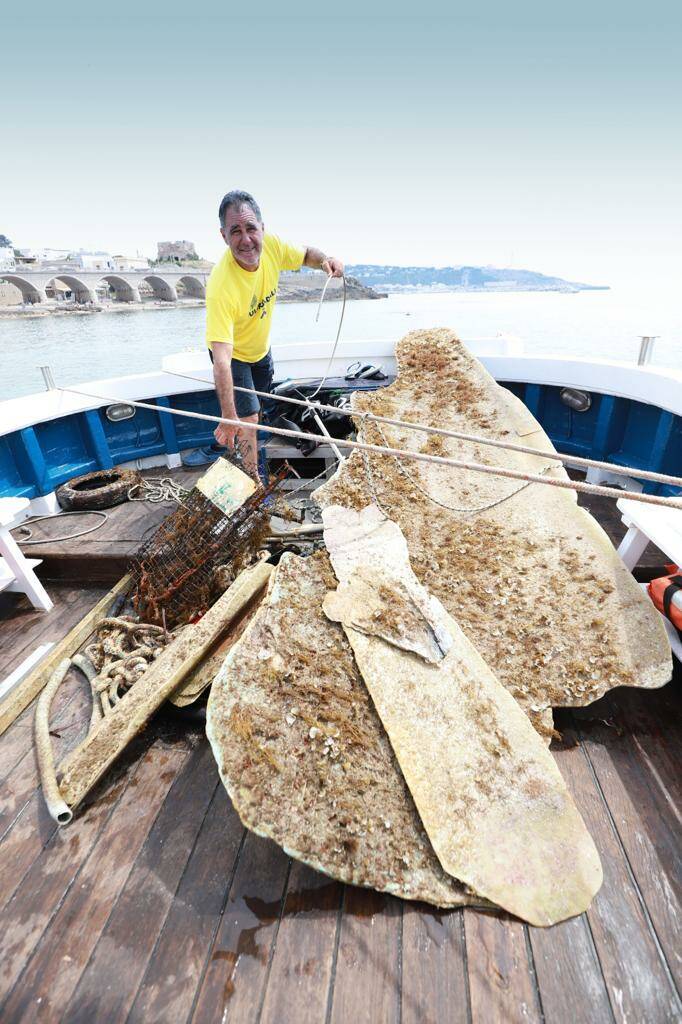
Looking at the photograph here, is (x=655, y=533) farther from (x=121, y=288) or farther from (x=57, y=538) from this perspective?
(x=121, y=288)

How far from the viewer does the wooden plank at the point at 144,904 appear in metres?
1.31

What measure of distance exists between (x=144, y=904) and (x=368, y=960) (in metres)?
0.71

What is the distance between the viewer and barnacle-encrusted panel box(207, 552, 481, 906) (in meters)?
1.42

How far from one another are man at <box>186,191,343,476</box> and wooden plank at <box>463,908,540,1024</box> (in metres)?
2.57

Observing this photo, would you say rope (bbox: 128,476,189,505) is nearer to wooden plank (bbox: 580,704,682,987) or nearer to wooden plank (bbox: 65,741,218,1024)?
wooden plank (bbox: 65,741,218,1024)

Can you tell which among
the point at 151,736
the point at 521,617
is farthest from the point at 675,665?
the point at 151,736

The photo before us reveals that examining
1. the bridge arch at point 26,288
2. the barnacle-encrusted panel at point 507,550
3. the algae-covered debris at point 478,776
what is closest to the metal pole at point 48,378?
the barnacle-encrusted panel at point 507,550

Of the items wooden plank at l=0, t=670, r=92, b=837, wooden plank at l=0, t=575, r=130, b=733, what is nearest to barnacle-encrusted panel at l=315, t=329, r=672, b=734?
wooden plank at l=0, t=575, r=130, b=733

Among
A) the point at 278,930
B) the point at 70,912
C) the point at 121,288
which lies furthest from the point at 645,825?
the point at 121,288

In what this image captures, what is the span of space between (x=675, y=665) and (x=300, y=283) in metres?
38.5

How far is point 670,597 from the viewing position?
2.14m

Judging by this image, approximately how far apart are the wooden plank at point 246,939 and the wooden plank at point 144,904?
198 mm

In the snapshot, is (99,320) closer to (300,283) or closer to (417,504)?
(300,283)

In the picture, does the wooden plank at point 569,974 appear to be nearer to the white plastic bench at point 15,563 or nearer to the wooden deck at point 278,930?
the wooden deck at point 278,930
